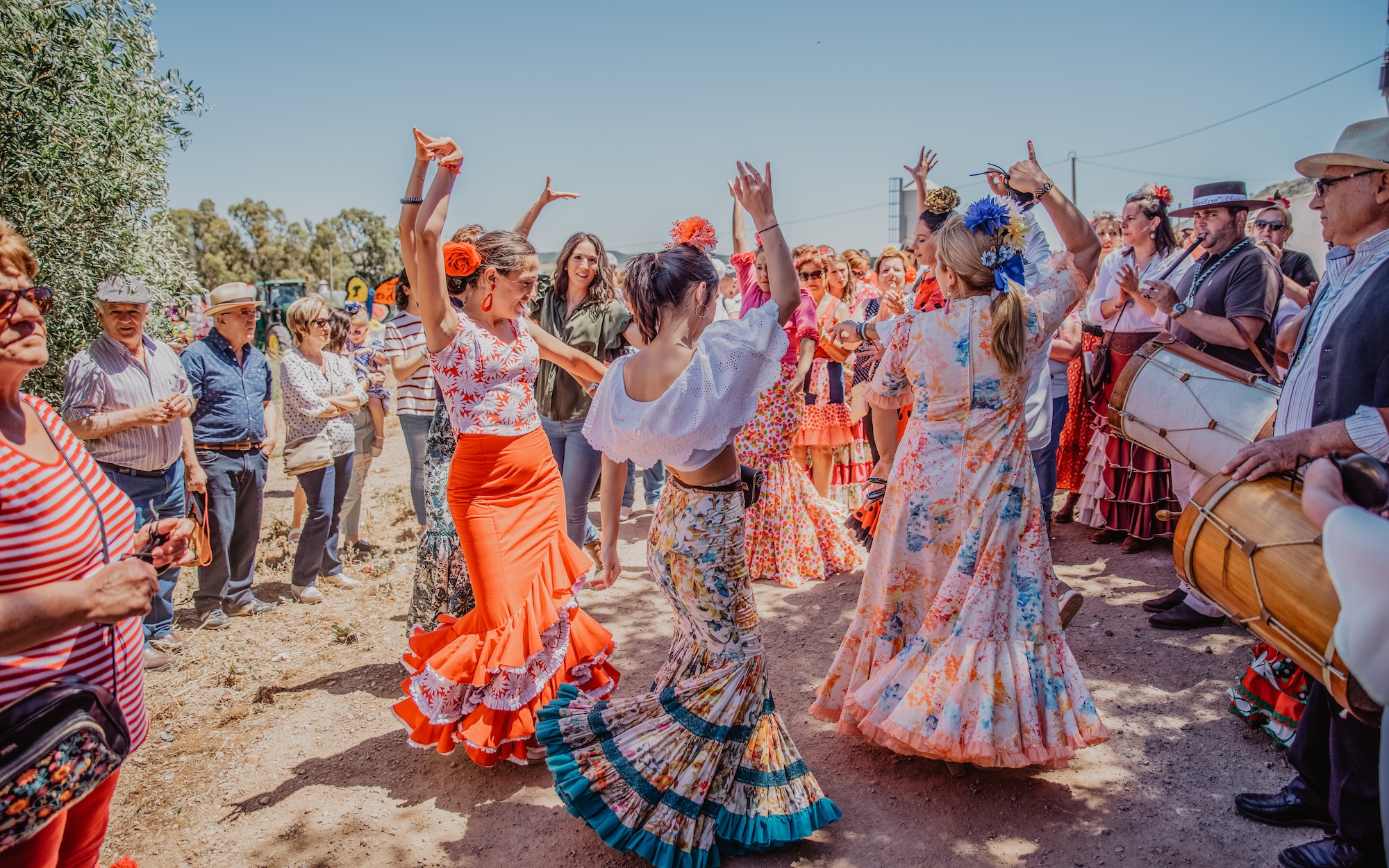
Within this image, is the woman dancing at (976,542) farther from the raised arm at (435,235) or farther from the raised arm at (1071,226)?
the raised arm at (435,235)

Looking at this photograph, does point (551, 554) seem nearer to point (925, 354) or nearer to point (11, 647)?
point (925, 354)

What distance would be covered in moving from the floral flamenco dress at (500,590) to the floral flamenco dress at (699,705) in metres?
0.63

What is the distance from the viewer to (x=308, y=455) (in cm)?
580

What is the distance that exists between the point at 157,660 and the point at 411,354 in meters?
2.48

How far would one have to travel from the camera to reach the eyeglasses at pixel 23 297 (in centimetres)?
190

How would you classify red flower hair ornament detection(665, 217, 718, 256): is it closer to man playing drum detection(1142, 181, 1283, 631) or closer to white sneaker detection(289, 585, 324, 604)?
man playing drum detection(1142, 181, 1283, 631)

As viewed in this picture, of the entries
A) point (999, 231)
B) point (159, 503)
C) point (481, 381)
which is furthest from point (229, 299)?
point (999, 231)

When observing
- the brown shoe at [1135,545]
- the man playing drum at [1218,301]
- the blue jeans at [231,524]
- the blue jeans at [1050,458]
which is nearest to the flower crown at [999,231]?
the man playing drum at [1218,301]

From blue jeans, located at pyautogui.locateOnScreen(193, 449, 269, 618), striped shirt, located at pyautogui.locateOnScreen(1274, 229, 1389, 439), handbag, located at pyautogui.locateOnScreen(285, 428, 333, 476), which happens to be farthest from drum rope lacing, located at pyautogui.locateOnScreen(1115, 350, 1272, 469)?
blue jeans, located at pyautogui.locateOnScreen(193, 449, 269, 618)

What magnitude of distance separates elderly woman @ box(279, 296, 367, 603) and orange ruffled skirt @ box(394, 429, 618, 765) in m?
2.59

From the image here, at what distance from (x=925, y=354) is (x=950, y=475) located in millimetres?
494

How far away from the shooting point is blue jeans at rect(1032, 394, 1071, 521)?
5398mm

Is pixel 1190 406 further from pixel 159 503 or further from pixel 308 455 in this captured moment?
pixel 159 503

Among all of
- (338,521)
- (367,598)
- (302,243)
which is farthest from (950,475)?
(302,243)
